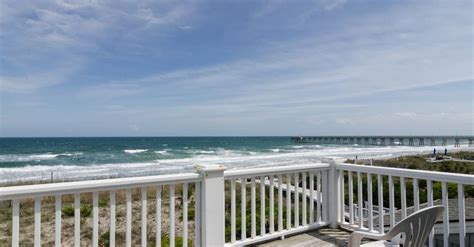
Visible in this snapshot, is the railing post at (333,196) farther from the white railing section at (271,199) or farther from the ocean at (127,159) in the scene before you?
the ocean at (127,159)

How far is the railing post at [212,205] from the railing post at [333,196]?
142cm

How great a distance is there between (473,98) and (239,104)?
44.0ft

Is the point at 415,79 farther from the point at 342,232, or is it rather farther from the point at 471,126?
the point at 342,232

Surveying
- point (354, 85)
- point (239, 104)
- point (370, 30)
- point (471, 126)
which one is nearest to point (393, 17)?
point (370, 30)

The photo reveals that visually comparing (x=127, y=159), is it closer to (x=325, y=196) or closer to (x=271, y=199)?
(x=325, y=196)

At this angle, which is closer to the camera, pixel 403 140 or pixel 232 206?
pixel 232 206

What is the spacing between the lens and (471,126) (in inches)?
326

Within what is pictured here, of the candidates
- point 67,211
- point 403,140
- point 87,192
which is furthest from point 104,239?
point 403,140

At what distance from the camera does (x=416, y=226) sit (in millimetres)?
1705

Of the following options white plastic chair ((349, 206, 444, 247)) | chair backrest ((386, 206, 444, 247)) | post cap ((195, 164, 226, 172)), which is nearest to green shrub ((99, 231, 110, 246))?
post cap ((195, 164, 226, 172))

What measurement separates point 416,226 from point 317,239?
1.44 metres

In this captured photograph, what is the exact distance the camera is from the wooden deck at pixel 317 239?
9.46ft

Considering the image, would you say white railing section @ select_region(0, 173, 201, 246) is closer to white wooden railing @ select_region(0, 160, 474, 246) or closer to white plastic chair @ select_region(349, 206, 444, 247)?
white wooden railing @ select_region(0, 160, 474, 246)

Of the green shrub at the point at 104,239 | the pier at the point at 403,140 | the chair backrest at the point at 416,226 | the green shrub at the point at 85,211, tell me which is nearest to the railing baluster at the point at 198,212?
the chair backrest at the point at 416,226
